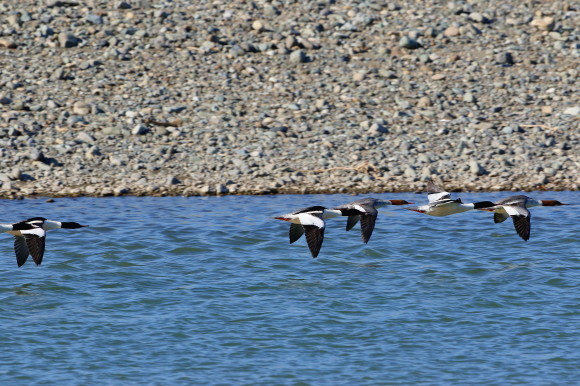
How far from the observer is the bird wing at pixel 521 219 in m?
13.3

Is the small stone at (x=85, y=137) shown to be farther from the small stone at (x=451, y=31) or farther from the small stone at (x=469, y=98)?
the small stone at (x=451, y=31)

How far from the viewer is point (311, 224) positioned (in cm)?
1343

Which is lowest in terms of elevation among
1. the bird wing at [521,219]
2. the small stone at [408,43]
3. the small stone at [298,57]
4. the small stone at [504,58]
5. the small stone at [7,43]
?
the bird wing at [521,219]

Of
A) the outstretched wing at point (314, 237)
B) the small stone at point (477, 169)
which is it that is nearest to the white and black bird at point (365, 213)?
the outstretched wing at point (314, 237)

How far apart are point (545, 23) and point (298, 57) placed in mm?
5792

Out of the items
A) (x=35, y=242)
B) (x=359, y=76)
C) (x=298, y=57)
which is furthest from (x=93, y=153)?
(x=35, y=242)

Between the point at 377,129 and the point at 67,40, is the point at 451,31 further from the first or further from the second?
the point at 67,40

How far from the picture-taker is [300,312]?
13.1 meters

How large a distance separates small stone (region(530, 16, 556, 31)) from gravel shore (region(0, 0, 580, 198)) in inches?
1.8

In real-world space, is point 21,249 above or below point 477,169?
below

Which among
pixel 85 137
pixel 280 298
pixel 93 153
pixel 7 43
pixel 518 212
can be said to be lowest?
pixel 280 298

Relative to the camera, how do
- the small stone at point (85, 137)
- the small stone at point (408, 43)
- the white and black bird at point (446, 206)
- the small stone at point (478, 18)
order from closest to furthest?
the white and black bird at point (446, 206) → the small stone at point (85, 137) → the small stone at point (408, 43) → the small stone at point (478, 18)

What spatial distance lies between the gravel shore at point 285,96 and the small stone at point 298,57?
3 cm

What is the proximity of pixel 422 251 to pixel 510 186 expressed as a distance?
9.99ft
